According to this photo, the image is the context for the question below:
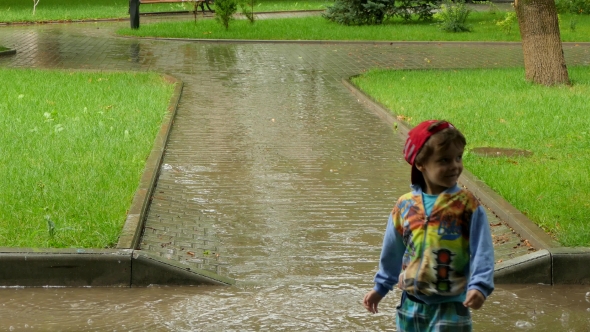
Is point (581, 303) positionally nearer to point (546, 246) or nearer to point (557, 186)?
point (546, 246)

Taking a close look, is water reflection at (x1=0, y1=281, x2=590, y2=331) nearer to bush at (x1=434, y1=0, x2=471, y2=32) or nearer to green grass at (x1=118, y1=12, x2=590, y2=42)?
green grass at (x1=118, y1=12, x2=590, y2=42)

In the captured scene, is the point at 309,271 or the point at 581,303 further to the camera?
the point at 309,271

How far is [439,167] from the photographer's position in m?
3.85

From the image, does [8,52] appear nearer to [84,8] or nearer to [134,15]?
[134,15]

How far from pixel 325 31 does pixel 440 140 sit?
2138 centimetres

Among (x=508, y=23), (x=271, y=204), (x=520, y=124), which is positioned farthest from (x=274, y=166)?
(x=508, y=23)

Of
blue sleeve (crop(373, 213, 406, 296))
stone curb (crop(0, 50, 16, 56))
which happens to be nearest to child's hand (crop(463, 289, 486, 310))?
blue sleeve (crop(373, 213, 406, 296))

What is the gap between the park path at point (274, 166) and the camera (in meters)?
6.97

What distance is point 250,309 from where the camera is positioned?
5.81m

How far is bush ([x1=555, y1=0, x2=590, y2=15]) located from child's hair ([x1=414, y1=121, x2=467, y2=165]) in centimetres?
2819

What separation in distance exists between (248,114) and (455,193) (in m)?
8.88

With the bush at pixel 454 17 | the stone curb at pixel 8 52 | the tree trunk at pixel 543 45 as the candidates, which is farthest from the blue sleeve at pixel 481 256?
the bush at pixel 454 17

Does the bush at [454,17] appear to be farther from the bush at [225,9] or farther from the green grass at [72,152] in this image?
the green grass at [72,152]

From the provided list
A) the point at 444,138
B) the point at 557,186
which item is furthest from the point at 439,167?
the point at 557,186
